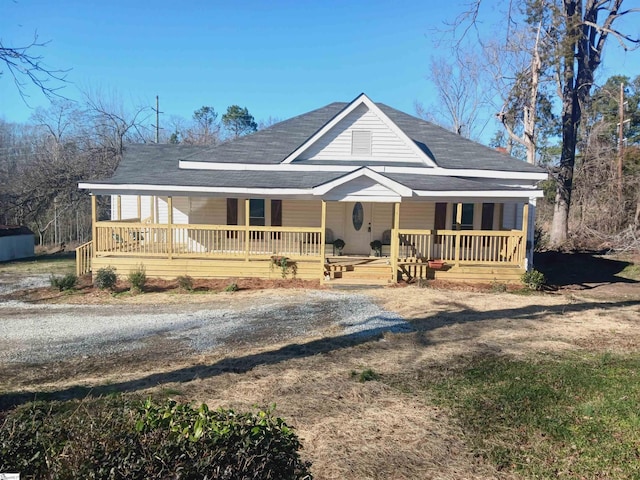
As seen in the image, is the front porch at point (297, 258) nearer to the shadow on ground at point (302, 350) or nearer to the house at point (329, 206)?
the house at point (329, 206)

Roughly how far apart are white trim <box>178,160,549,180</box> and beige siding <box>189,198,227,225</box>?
4.21ft

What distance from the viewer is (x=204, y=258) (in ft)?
45.1

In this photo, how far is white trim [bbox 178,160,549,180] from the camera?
15992 mm

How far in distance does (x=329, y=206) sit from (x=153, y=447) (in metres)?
14.4

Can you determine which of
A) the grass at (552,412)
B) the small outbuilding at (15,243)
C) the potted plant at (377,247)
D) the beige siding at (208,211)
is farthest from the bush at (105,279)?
the small outbuilding at (15,243)

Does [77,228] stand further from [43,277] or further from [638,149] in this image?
[638,149]

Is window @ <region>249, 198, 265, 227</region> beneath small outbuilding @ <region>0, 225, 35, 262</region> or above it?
above

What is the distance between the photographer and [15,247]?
2138cm

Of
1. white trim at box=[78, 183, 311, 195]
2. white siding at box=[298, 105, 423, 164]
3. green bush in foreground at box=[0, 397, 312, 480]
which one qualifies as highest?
white siding at box=[298, 105, 423, 164]

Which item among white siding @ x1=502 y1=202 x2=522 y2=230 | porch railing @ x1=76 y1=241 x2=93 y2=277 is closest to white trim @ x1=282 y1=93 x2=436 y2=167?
white siding @ x1=502 y1=202 x2=522 y2=230

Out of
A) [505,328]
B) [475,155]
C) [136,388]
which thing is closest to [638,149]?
[475,155]

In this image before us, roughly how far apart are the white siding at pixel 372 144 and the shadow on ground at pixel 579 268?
700 cm

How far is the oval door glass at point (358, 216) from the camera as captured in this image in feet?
53.7

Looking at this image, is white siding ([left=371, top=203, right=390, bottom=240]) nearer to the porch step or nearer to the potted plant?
the potted plant
